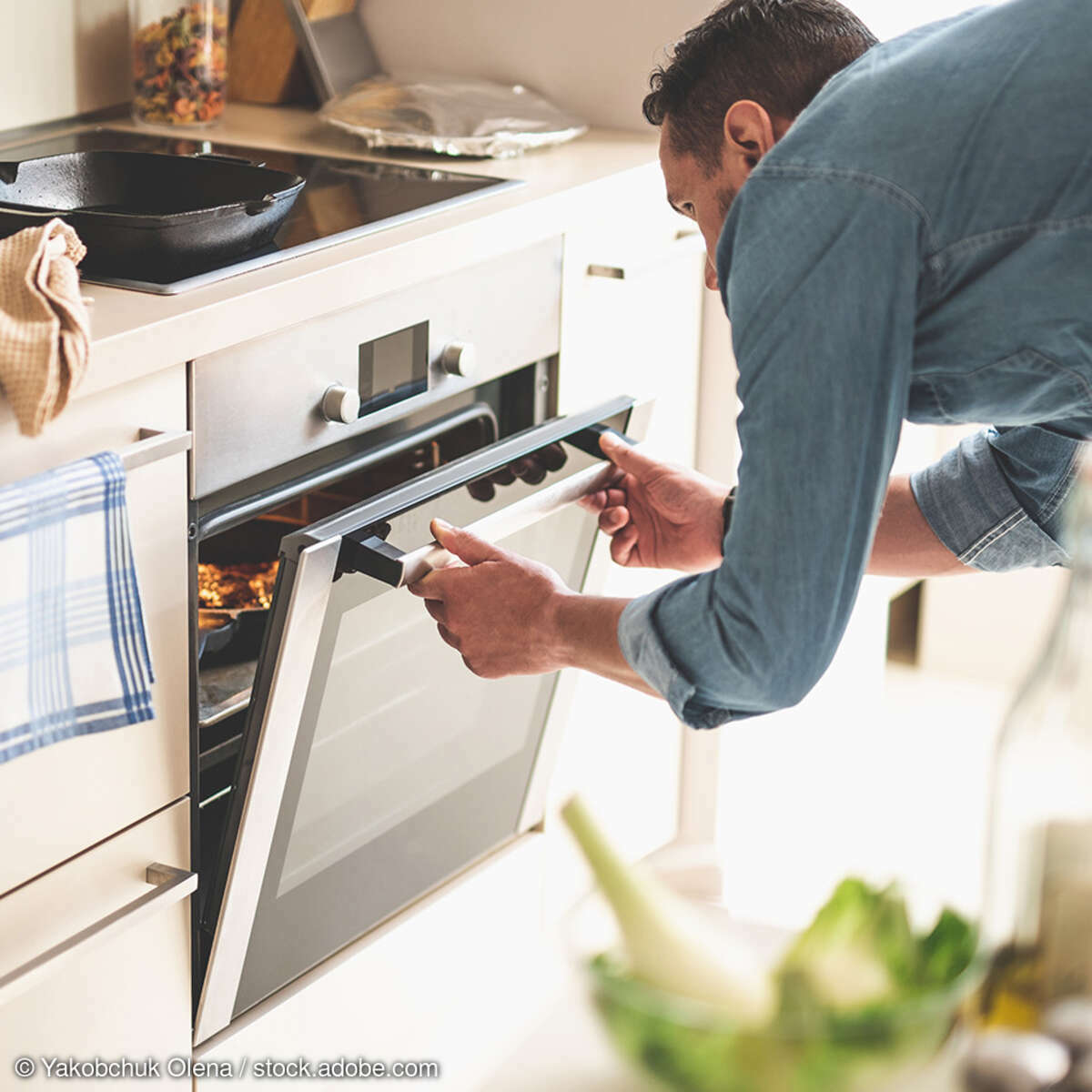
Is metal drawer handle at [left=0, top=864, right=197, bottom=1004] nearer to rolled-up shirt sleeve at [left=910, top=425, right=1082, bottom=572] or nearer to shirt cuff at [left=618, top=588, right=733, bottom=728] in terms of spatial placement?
shirt cuff at [left=618, top=588, right=733, bottom=728]

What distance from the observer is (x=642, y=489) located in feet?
4.82

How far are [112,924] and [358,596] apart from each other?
1.03 ft

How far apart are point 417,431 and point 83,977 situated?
557 mm

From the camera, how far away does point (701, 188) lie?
1.08 meters

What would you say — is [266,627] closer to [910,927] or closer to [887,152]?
[887,152]

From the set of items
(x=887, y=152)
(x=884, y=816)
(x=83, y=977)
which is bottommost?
(x=884, y=816)

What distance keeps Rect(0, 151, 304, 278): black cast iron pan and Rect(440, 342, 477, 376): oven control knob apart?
19 centimetres

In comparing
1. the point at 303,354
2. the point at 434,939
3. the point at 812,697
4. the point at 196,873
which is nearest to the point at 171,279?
the point at 303,354

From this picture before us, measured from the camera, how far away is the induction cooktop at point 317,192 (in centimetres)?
116

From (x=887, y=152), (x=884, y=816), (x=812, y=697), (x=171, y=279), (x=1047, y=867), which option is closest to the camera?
(x=1047, y=867)

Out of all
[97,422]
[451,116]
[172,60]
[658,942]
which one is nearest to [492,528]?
[97,422]

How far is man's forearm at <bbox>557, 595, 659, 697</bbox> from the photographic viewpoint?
1038mm

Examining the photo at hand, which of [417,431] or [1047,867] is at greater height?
[1047,867]

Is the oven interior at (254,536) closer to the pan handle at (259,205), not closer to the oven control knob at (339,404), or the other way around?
the oven control knob at (339,404)
